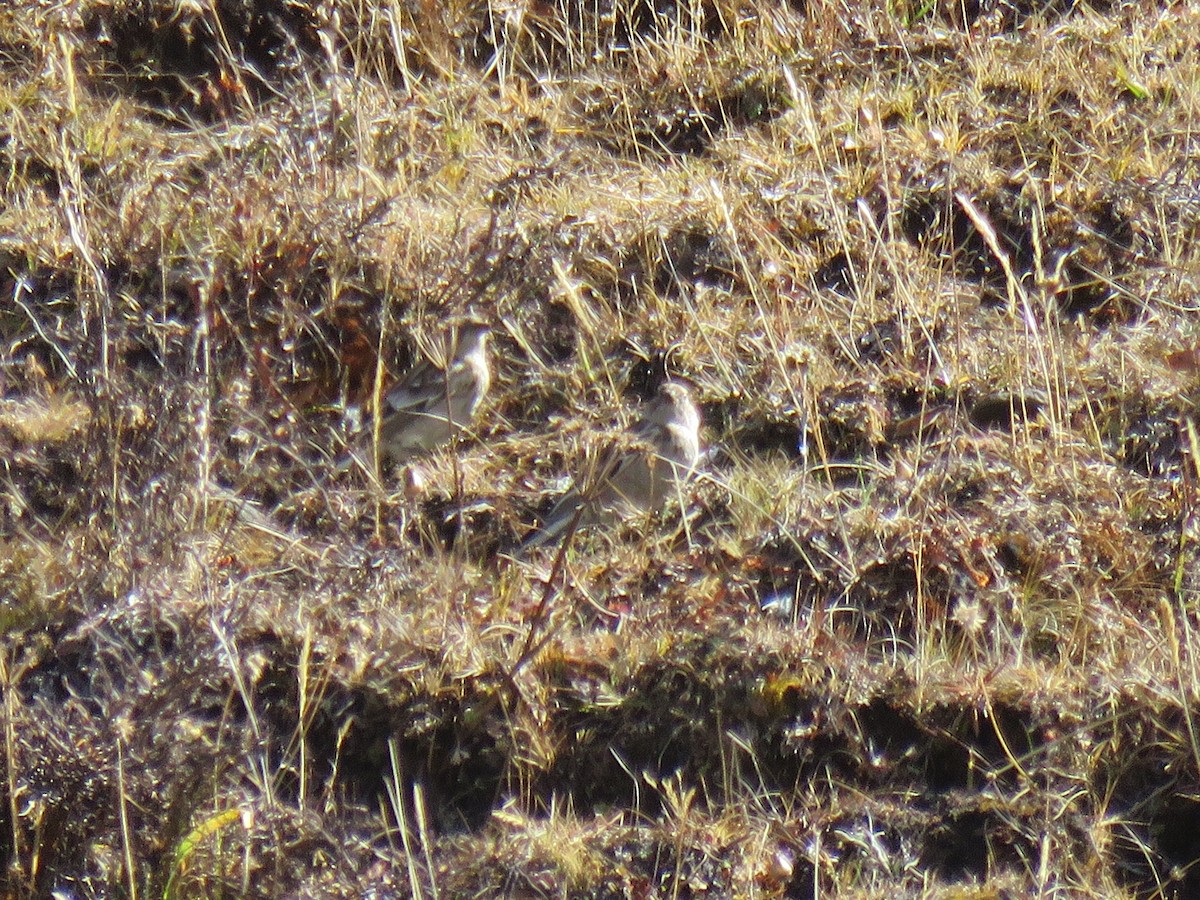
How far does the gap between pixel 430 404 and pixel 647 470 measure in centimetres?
94

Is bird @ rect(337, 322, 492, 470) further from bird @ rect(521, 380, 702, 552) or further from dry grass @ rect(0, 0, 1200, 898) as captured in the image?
bird @ rect(521, 380, 702, 552)

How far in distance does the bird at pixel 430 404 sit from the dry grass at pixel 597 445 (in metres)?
0.16

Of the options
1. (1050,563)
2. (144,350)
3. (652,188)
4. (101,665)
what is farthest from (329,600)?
(652,188)

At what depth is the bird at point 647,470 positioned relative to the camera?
5738 millimetres

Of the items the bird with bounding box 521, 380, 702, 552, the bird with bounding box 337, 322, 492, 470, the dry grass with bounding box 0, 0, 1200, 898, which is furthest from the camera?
the bird with bounding box 337, 322, 492, 470

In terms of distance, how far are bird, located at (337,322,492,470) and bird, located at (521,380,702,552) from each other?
0.65 meters

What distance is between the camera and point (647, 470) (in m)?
6.05

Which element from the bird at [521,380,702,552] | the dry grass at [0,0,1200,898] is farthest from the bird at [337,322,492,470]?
the bird at [521,380,702,552]

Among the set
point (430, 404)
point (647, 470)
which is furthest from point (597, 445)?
point (430, 404)

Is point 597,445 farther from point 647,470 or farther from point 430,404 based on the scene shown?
point 430,404

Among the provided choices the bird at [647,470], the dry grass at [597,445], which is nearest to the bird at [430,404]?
the dry grass at [597,445]

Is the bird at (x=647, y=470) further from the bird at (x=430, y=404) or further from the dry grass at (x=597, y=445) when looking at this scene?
A: the bird at (x=430, y=404)

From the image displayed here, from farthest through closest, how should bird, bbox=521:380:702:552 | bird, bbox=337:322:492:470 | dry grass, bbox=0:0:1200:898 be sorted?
1. bird, bbox=337:322:492:470
2. bird, bbox=521:380:702:552
3. dry grass, bbox=0:0:1200:898

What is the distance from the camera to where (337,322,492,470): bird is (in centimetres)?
628
